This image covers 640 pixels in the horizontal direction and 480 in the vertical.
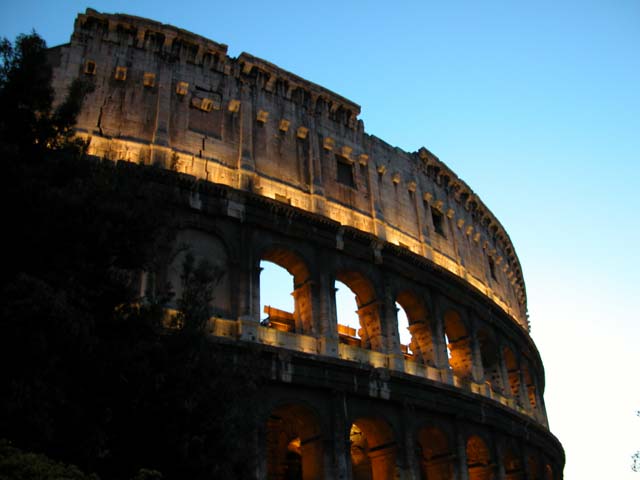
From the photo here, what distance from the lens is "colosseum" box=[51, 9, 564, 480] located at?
17031 millimetres

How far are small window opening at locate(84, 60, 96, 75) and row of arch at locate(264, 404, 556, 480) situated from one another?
35.3 feet

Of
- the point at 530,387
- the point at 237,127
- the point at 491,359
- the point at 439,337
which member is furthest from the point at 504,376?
the point at 237,127

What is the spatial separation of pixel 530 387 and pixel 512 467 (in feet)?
20.0

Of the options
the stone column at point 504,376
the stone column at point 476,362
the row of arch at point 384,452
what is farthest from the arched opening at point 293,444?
the stone column at point 504,376

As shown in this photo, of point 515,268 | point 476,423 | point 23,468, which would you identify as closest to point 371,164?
point 476,423

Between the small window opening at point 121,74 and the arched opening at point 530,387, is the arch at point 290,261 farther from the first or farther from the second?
the arched opening at point 530,387

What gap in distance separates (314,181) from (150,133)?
515cm

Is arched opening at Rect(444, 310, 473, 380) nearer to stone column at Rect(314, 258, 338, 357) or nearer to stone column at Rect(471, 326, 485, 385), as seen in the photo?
stone column at Rect(471, 326, 485, 385)

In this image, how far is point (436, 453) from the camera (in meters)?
19.7

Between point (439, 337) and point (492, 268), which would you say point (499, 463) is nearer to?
point (439, 337)

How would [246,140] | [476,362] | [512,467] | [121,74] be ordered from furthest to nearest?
[512,467] → [476,362] → [246,140] → [121,74]

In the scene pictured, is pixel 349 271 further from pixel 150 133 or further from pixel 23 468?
pixel 23 468

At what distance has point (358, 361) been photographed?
59.2ft

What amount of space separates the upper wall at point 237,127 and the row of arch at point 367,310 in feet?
5.80
